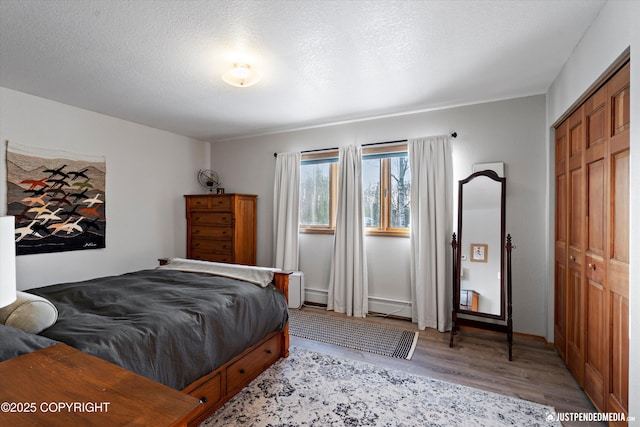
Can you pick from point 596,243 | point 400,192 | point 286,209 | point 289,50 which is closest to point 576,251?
point 596,243

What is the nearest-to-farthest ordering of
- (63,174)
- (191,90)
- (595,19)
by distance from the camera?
1. (595,19)
2. (191,90)
3. (63,174)

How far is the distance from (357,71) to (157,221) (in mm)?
3485

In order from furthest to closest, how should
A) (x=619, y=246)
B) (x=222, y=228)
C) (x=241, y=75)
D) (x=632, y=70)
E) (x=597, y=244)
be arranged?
(x=222, y=228)
(x=241, y=75)
(x=597, y=244)
(x=619, y=246)
(x=632, y=70)

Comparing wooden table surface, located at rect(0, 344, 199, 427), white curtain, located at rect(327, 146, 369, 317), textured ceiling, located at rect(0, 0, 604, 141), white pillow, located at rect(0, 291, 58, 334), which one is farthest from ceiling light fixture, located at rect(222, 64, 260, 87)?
wooden table surface, located at rect(0, 344, 199, 427)

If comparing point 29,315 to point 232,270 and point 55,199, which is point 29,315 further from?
point 55,199

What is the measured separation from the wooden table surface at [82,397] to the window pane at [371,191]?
3288mm

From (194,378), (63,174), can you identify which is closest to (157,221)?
(63,174)

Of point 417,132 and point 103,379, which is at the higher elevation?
point 417,132

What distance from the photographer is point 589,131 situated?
2168 millimetres

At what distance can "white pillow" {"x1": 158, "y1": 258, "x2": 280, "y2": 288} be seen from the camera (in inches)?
106

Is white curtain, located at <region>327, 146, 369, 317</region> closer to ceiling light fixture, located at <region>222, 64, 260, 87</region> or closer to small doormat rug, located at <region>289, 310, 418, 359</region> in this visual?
small doormat rug, located at <region>289, 310, 418, 359</region>

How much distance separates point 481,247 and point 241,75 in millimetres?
2784

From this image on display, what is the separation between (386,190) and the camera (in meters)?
3.93

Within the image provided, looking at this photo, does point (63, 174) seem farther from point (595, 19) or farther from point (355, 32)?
point (595, 19)
